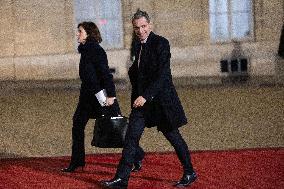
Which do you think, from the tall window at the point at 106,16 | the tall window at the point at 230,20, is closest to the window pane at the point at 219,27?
the tall window at the point at 230,20

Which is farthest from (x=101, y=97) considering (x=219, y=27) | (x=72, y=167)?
(x=219, y=27)

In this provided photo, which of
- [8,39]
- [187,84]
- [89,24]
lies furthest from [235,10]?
[89,24]

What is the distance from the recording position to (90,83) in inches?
220

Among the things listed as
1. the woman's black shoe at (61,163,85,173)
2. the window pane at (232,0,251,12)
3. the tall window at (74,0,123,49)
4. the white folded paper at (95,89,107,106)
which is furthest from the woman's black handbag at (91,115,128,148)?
the window pane at (232,0,251,12)

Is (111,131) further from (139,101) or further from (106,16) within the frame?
(106,16)

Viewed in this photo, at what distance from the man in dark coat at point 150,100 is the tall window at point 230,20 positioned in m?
12.6

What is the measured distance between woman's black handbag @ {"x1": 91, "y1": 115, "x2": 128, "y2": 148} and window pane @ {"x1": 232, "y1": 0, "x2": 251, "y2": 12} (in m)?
12.8

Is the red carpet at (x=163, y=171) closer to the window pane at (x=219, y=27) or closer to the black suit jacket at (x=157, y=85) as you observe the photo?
the black suit jacket at (x=157, y=85)

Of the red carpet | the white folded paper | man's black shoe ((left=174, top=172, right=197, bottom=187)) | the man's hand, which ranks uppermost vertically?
the man's hand

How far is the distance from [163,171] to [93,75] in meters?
1.22

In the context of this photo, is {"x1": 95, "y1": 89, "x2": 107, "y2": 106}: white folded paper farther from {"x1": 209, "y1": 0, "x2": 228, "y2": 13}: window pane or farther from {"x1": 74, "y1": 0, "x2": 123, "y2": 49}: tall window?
{"x1": 209, "y1": 0, "x2": 228, "y2": 13}: window pane

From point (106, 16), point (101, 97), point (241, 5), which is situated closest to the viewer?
point (101, 97)

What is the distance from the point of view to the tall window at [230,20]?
56.8ft

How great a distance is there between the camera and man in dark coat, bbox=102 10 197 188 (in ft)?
15.8
